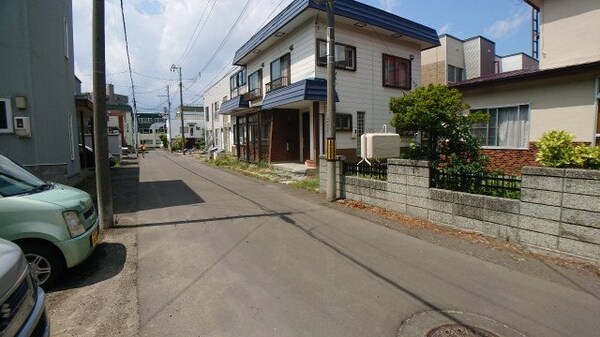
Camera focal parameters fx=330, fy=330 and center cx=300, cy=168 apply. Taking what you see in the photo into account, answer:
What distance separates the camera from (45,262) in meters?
4.18

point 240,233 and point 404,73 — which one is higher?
point 404,73

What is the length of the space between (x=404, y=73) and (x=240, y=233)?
1509 centimetres

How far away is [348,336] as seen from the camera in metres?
3.09

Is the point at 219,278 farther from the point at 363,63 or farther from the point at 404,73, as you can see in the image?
the point at 404,73

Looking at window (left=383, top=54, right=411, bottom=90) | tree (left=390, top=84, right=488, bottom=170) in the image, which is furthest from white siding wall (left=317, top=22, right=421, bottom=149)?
tree (left=390, top=84, right=488, bottom=170)

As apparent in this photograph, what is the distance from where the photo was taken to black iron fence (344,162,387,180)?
8289 millimetres

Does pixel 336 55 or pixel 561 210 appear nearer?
pixel 561 210

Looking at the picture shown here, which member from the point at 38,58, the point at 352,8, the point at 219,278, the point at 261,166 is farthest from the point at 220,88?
the point at 219,278

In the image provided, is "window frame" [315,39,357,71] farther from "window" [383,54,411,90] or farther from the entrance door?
the entrance door

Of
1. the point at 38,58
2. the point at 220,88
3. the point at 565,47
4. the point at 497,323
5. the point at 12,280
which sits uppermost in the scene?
the point at 220,88

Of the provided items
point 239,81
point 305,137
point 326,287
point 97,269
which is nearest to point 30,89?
point 97,269

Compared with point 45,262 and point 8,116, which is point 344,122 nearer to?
point 8,116

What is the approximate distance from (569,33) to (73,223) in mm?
15379

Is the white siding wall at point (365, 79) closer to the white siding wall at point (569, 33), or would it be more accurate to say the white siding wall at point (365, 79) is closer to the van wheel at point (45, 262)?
the white siding wall at point (569, 33)
